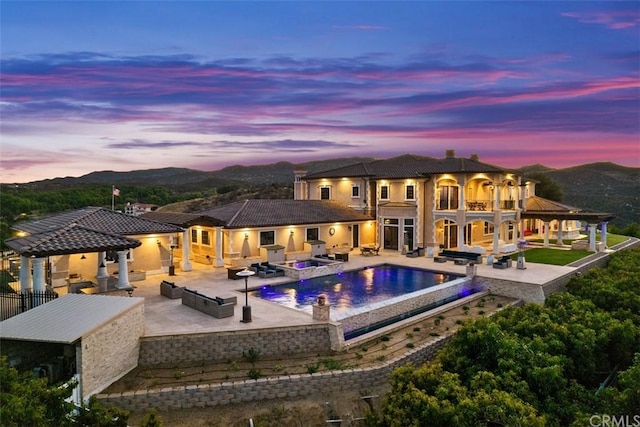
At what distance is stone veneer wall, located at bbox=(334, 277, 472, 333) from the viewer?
50.7 ft

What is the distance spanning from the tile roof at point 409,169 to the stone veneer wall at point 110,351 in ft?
77.2

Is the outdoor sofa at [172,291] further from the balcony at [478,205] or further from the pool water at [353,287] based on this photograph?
the balcony at [478,205]

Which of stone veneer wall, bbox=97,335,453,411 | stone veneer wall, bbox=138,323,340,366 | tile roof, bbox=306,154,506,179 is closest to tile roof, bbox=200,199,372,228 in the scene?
tile roof, bbox=306,154,506,179

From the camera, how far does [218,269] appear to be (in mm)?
24328

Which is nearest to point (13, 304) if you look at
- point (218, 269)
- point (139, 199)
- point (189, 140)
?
point (218, 269)

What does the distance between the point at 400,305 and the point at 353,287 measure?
3.75 m

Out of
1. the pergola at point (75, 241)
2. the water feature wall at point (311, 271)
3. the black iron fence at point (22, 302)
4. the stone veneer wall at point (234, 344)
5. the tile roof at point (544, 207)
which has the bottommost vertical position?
the stone veneer wall at point (234, 344)

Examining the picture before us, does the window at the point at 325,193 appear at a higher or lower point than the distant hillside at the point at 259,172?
lower

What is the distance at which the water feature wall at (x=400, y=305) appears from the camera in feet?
50.4

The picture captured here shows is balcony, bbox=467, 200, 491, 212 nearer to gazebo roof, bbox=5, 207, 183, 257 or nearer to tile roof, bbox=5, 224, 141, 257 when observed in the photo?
gazebo roof, bbox=5, 207, 183, 257

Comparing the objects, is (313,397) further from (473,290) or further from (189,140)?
(189,140)

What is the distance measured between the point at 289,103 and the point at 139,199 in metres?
47.4

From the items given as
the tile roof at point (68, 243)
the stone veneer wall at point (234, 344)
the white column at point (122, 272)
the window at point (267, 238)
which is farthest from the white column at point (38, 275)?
the window at point (267, 238)

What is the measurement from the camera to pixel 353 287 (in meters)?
20.8
